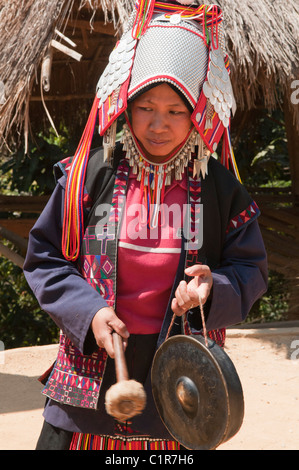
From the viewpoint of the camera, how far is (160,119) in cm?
170

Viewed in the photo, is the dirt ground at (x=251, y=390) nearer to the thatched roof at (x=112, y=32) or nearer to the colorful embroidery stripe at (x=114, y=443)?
the colorful embroidery stripe at (x=114, y=443)

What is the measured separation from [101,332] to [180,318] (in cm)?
26

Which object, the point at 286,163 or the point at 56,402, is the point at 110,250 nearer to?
the point at 56,402

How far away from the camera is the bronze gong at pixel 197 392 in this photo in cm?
146

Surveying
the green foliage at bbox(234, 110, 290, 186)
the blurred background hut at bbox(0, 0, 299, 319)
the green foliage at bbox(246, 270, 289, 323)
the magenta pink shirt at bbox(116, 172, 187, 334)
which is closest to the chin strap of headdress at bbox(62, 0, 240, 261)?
the magenta pink shirt at bbox(116, 172, 187, 334)

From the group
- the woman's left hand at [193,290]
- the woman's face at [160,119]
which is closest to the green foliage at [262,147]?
the woman's face at [160,119]

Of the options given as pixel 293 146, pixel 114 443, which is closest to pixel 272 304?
pixel 293 146

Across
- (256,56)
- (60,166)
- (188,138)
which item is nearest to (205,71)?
(188,138)

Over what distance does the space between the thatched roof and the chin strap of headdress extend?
105 inches

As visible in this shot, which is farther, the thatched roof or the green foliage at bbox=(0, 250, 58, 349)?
the green foliage at bbox=(0, 250, 58, 349)

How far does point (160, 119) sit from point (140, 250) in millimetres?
352

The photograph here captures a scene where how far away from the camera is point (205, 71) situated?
178cm

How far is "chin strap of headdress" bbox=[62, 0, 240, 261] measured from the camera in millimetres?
1740

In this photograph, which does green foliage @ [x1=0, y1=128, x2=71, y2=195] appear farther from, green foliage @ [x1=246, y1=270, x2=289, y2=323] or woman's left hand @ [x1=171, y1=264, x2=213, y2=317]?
woman's left hand @ [x1=171, y1=264, x2=213, y2=317]
